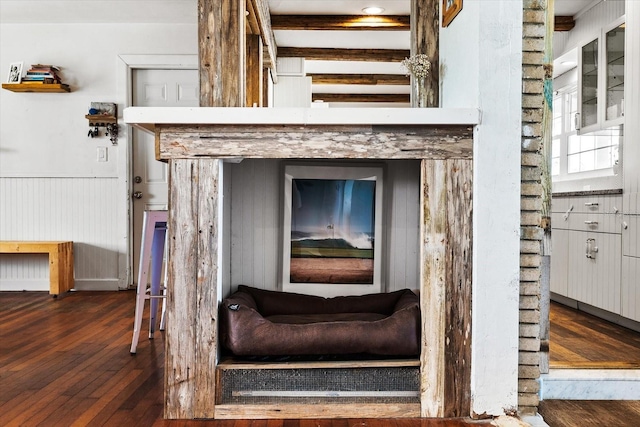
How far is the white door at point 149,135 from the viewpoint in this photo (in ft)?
17.5

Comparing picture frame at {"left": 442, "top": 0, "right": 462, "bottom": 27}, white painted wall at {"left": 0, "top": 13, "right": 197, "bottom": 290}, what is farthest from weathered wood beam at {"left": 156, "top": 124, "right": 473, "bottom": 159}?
white painted wall at {"left": 0, "top": 13, "right": 197, "bottom": 290}

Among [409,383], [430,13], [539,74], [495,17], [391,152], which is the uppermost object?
[430,13]

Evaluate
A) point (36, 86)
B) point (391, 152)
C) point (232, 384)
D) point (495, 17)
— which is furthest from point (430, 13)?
point (36, 86)

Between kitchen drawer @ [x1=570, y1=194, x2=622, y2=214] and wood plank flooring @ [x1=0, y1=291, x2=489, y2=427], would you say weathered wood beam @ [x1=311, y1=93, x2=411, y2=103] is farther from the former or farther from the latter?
wood plank flooring @ [x1=0, y1=291, x2=489, y2=427]

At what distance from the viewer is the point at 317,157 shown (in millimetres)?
2041

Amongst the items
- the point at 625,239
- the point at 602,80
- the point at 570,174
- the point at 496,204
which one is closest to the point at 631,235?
the point at 625,239

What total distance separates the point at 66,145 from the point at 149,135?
30.4 inches

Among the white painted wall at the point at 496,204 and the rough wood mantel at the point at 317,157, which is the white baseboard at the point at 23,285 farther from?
the white painted wall at the point at 496,204

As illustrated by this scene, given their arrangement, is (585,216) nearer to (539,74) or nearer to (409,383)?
(539,74)

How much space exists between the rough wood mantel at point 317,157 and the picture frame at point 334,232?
0.63m

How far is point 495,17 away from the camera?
6.60 ft

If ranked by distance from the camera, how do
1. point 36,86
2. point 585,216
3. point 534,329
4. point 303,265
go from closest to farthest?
point 534,329
point 303,265
point 585,216
point 36,86

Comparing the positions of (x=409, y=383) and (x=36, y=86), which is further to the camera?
(x=36, y=86)

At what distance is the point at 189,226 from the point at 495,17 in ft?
4.40
